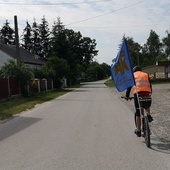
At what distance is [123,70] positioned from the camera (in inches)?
319

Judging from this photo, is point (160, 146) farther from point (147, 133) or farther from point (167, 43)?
point (167, 43)

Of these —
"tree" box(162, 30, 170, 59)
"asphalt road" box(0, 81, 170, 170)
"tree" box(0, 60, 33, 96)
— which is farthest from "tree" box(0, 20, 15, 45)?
"asphalt road" box(0, 81, 170, 170)

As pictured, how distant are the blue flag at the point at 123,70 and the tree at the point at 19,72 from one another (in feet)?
66.4

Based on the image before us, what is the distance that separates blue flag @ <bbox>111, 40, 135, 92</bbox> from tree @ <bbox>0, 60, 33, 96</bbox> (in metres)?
20.2

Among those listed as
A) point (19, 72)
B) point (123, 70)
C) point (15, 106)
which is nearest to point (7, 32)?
point (19, 72)

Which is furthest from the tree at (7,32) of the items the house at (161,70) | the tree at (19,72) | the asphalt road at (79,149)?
the asphalt road at (79,149)

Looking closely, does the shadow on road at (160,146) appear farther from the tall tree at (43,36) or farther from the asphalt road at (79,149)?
the tall tree at (43,36)

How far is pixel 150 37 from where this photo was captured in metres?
107

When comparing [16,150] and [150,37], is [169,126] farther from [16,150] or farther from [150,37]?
[150,37]

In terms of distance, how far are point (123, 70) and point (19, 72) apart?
68.1 feet

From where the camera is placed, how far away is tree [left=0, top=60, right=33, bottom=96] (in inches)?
1090

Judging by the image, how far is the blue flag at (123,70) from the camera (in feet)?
25.7

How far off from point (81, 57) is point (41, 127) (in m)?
64.2

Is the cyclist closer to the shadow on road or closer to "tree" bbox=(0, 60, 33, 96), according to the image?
the shadow on road
